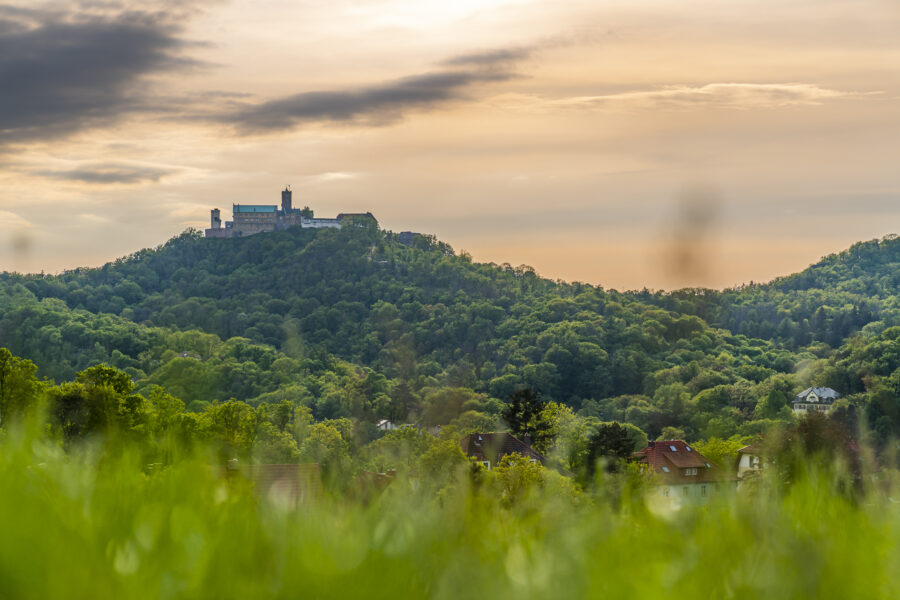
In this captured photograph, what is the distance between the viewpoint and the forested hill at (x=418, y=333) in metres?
73.9

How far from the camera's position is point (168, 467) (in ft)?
6.37

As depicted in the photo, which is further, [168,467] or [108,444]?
[108,444]

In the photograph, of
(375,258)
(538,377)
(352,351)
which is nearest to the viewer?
(538,377)

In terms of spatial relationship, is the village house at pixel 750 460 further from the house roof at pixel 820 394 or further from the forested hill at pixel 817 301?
the forested hill at pixel 817 301

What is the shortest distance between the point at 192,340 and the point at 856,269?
86.5 m

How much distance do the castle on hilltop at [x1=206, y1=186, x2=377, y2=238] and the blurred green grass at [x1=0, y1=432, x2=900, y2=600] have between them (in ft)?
490

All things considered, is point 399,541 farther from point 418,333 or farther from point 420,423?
point 418,333

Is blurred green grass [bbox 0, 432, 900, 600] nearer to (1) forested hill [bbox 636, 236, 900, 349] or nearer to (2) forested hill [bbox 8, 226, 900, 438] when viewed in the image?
(2) forested hill [bbox 8, 226, 900, 438]

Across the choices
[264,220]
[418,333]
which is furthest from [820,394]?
[264,220]

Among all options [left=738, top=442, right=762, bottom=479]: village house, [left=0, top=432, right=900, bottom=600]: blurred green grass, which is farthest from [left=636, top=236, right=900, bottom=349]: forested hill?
[left=0, top=432, right=900, bottom=600]: blurred green grass

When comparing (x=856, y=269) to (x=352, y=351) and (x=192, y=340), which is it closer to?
(x=352, y=351)

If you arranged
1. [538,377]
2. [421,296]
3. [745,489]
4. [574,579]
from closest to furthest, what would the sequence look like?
[574,579] < [745,489] < [538,377] < [421,296]

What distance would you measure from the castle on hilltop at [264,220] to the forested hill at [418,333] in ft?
32.3

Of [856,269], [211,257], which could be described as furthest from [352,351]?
[856,269]
